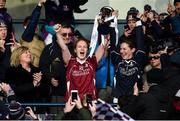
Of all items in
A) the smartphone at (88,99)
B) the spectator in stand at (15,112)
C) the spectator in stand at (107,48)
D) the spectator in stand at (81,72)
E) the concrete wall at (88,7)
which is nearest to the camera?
the spectator in stand at (15,112)

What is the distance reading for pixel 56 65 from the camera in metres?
9.03

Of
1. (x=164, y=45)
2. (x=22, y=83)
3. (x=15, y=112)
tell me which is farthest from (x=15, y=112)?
(x=164, y=45)

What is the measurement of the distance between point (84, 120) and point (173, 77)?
1585mm

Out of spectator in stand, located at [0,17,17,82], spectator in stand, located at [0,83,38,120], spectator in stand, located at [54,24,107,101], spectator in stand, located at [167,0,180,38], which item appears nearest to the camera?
spectator in stand, located at [0,83,38,120]

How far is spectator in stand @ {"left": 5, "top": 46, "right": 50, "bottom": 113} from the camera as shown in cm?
864

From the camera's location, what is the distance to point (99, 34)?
374 inches

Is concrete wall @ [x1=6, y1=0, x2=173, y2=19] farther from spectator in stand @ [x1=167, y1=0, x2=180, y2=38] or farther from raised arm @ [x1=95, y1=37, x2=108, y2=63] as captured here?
raised arm @ [x1=95, y1=37, x2=108, y2=63]

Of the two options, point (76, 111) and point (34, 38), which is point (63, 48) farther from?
point (76, 111)

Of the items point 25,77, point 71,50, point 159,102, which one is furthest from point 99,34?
point 159,102

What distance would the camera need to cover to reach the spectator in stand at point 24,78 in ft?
28.3

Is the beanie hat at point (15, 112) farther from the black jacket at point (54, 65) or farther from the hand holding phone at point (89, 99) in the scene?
the black jacket at point (54, 65)

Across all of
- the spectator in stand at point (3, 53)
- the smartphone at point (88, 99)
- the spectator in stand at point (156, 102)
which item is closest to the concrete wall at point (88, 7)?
the spectator in stand at point (3, 53)

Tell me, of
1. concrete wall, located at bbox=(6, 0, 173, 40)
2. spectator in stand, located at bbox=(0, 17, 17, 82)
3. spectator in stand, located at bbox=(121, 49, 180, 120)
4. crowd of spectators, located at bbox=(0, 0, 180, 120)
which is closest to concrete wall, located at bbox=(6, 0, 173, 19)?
concrete wall, located at bbox=(6, 0, 173, 40)

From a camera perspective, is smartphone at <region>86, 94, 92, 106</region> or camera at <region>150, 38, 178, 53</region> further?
camera at <region>150, 38, 178, 53</region>
